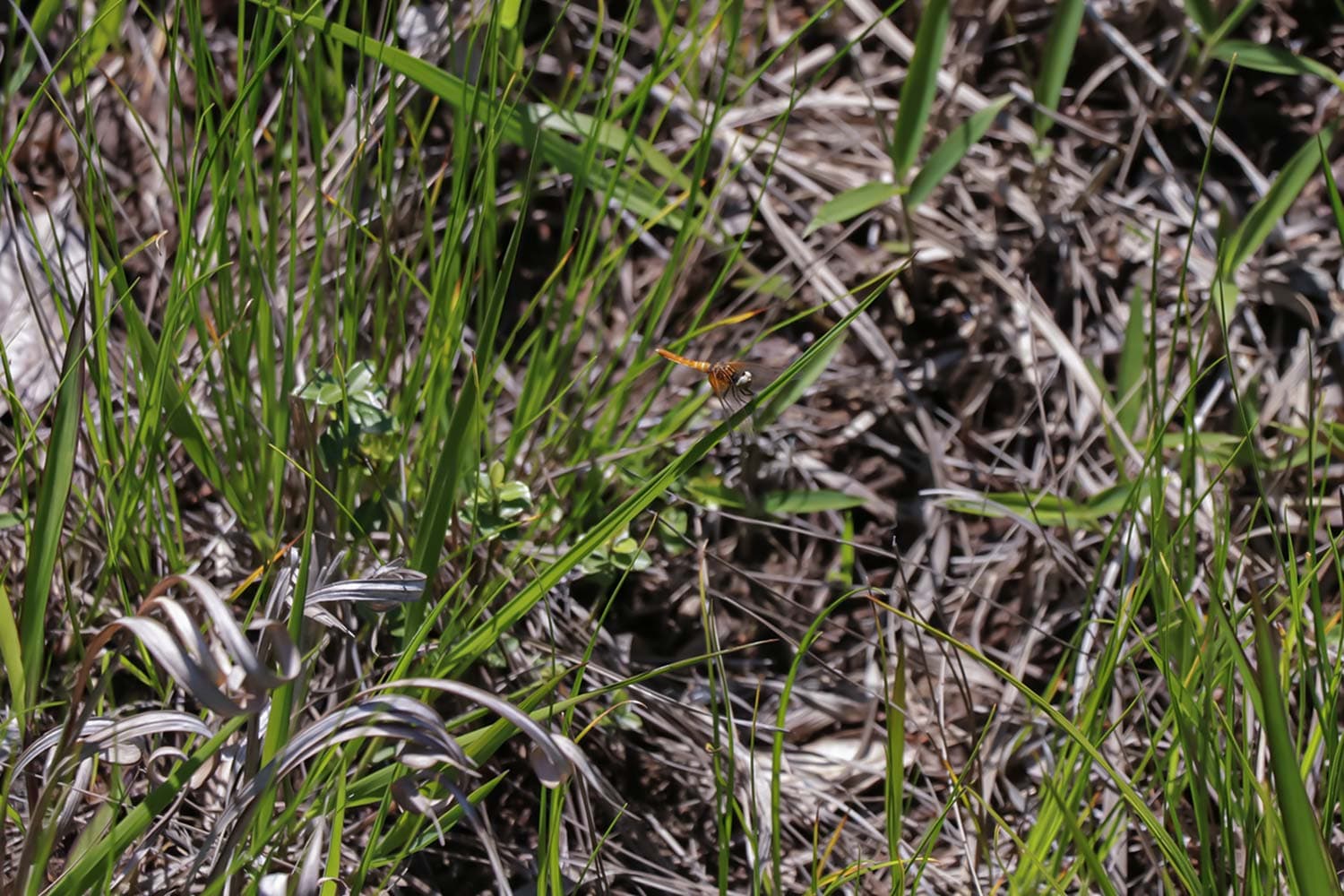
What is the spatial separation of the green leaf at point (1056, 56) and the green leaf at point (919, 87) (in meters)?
0.25

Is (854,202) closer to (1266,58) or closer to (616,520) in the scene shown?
(1266,58)

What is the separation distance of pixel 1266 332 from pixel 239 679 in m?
1.79

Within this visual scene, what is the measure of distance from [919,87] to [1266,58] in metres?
0.60

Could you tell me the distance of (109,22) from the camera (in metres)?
2.00

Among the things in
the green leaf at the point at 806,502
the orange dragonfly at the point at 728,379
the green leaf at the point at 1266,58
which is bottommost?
the green leaf at the point at 806,502

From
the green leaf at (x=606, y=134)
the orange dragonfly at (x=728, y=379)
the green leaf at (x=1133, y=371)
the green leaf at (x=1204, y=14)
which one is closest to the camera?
the orange dragonfly at (x=728, y=379)

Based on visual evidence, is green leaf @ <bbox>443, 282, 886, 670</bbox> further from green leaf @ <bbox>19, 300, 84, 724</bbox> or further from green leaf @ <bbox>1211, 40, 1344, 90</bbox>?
green leaf @ <bbox>1211, 40, 1344, 90</bbox>

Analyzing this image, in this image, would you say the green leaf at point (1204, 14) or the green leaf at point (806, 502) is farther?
the green leaf at point (1204, 14)

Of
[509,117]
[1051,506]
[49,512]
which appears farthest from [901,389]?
[49,512]

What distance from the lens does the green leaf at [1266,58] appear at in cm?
191

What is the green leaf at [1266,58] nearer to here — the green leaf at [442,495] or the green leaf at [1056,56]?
the green leaf at [1056,56]

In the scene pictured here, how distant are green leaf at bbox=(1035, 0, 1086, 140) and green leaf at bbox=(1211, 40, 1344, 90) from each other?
239mm

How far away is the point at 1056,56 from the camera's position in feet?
6.60

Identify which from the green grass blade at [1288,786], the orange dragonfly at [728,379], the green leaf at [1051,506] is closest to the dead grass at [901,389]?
the green leaf at [1051,506]
